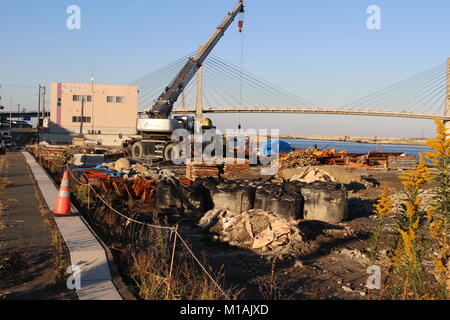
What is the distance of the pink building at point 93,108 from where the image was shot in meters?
62.0

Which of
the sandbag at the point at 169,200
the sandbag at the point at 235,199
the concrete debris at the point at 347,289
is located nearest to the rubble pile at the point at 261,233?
the sandbag at the point at 235,199

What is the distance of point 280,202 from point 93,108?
56.3 metres

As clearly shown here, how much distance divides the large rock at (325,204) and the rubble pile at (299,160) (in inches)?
403

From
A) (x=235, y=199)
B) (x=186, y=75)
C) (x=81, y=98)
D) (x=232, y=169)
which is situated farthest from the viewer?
(x=81, y=98)

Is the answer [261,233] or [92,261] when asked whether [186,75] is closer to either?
[261,233]

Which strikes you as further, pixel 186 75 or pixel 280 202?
pixel 186 75

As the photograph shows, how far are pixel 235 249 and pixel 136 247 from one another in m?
2.26

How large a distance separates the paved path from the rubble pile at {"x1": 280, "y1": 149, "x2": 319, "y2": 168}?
1417 centimetres

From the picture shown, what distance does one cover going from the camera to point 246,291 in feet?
20.6

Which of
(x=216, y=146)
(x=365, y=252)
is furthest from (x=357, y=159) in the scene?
(x=365, y=252)

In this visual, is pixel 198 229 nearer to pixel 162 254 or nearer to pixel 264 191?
pixel 264 191

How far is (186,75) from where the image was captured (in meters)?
34.3

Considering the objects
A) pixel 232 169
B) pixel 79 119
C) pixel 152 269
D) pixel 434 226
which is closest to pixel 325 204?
pixel 434 226

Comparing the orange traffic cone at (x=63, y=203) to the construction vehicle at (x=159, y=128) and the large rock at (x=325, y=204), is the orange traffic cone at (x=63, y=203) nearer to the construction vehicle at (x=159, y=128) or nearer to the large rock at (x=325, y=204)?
the large rock at (x=325, y=204)
